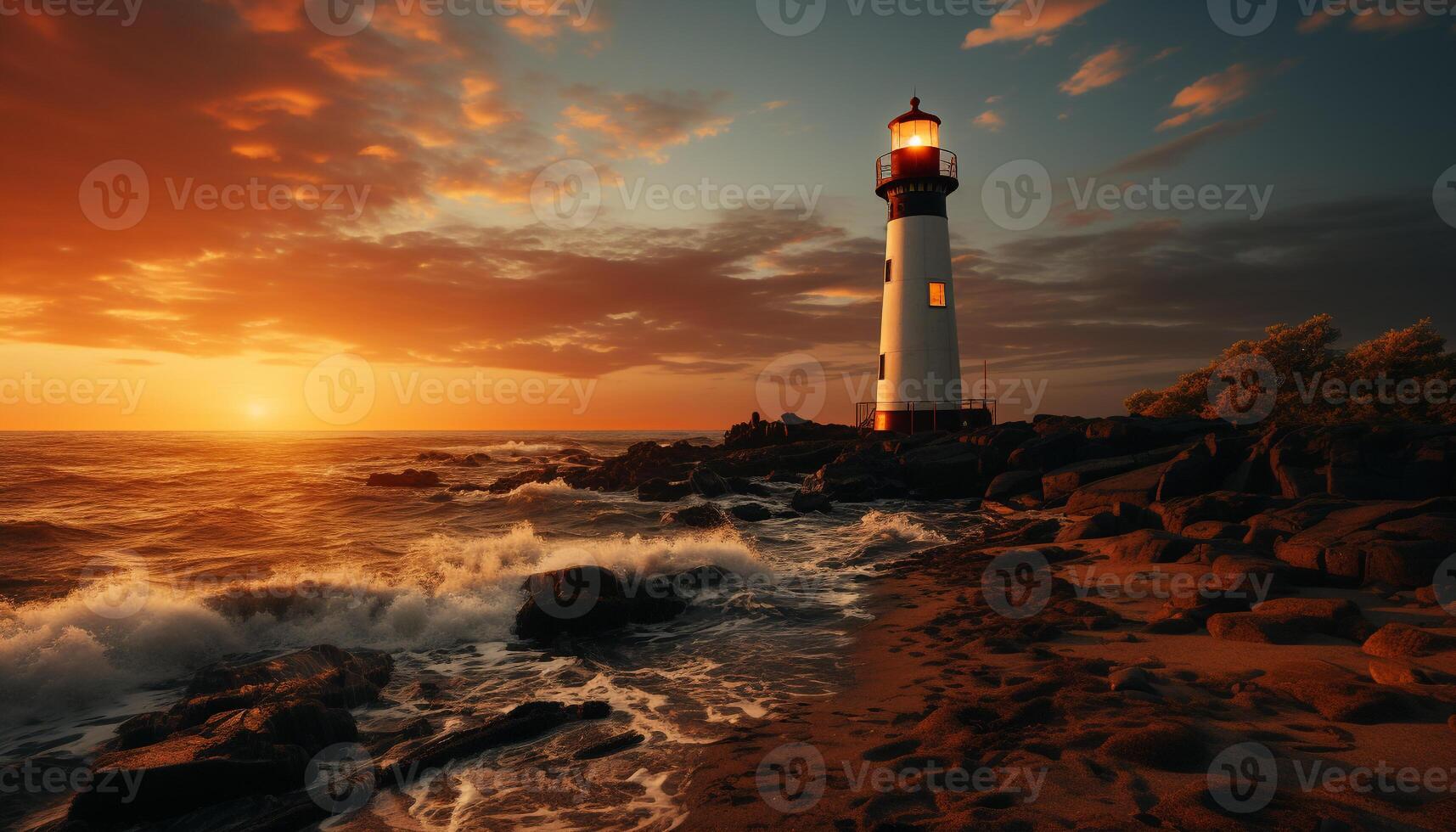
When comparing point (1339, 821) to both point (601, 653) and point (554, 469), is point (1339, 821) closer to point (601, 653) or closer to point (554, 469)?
point (601, 653)

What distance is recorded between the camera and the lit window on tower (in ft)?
99.4

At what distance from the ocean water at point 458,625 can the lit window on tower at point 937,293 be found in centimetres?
1238

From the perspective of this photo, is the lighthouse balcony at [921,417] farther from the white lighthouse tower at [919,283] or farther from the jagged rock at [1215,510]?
the jagged rock at [1215,510]

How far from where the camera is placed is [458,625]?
993 centimetres

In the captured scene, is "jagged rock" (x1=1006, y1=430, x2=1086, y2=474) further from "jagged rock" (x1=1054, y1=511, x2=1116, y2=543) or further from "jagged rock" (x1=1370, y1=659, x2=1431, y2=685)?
"jagged rock" (x1=1370, y1=659, x2=1431, y2=685)

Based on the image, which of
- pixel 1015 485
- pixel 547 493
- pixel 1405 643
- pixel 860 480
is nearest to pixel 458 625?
pixel 1405 643

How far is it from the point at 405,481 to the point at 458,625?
26969 mm

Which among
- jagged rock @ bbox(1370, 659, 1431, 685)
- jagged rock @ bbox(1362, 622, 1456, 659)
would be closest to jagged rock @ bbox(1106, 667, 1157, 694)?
jagged rock @ bbox(1370, 659, 1431, 685)

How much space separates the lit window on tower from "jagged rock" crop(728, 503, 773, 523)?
15.0m

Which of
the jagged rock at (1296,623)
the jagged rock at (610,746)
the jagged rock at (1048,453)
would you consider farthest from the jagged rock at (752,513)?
the jagged rock at (610,746)

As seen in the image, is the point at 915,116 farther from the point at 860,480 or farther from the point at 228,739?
the point at 228,739

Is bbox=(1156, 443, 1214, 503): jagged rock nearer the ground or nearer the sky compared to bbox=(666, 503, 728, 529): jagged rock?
nearer the sky

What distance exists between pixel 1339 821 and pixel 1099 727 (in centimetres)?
146

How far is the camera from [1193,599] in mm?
7562
